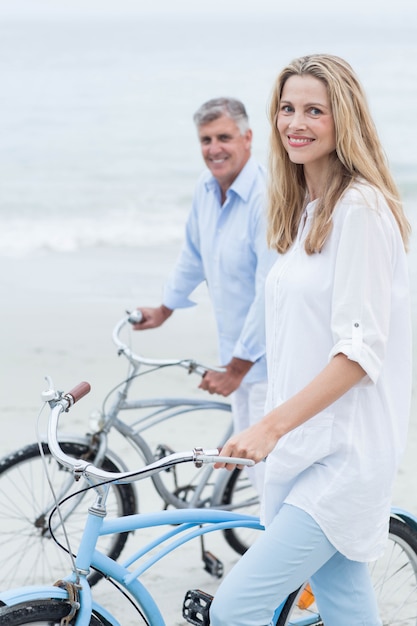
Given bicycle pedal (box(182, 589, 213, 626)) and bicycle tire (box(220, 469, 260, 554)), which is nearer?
bicycle pedal (box(182, 589, 213, 626))

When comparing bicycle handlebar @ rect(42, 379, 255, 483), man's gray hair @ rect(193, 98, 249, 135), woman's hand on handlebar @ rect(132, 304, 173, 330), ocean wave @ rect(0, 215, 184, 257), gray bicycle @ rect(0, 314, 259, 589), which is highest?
ocean wave @ rect(0, 215, 184, 257)

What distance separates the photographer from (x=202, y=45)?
29.8 meters

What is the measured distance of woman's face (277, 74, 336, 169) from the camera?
93.1 inches

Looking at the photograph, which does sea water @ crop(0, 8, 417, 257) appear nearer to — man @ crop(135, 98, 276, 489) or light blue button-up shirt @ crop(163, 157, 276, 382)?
man @ crop(135, 98, 276, 489)

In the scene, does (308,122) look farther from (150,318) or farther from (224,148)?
(150,318)

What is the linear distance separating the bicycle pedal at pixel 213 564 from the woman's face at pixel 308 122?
6.61 ft

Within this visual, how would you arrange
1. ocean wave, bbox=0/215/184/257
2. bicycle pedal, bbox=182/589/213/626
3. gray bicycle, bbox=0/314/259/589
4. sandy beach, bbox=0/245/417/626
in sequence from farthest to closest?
ocean wave, bbox=0/215/184/257
sandy beach, bbox=0/245/417/626
gray bicycle, bbox=0/314/259/589
bicycle pedal, bbox=182/589/213/626

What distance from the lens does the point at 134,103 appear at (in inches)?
917

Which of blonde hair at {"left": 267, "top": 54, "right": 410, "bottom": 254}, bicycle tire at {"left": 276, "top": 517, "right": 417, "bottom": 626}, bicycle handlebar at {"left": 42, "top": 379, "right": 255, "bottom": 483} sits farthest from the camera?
bicycle tire at {"left": 276, "top": 517, "right": 417, "bottom": 626}

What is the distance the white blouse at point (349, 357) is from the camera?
226cm

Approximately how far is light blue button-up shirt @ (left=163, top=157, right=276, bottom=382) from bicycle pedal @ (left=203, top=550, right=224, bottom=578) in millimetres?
689

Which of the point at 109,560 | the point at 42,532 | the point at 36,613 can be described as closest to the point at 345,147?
the point at 109,560

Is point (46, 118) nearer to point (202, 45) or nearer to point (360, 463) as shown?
point (202, 45)

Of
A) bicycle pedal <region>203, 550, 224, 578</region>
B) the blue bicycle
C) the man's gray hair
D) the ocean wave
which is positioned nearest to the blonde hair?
the blue bicycle
